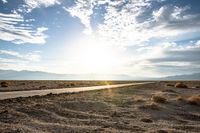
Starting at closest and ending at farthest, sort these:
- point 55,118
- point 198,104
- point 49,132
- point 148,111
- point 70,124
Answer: point 49,132 < point 70,124 < point 55,118 < point 148,111 < point 198,104

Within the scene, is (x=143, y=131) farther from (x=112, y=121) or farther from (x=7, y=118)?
(x=7, y=118)

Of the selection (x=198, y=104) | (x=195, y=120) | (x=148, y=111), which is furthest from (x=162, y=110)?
(x=198, y=104)

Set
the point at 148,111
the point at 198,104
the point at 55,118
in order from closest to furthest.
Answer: the point at 55,118 → the point at 148,111 → the point at 198,104

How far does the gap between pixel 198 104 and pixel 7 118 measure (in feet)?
64.1

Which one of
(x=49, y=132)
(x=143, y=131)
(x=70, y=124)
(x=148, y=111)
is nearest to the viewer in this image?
(x=49, y=132)

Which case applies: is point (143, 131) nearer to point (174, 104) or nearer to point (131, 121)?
point (131, 121)

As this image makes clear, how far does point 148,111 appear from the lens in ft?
77.0

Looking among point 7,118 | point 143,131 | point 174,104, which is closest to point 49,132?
point 7,118

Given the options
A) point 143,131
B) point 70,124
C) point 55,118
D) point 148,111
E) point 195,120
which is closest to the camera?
point 143,131

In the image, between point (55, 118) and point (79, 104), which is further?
point (79, 104)

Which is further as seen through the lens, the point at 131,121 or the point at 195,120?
the point at 195,120

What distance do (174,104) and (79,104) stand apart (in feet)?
33.9

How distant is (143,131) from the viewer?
15.3 metres

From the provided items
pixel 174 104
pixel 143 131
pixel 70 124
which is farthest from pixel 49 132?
pixel 174 104
